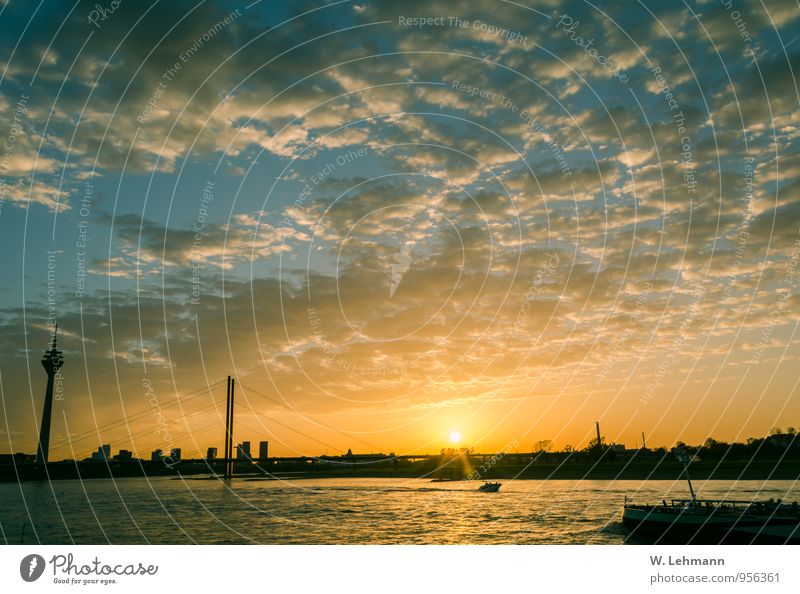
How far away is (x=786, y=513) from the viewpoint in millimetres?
42281

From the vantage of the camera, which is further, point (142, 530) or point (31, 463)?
point (31, 463)

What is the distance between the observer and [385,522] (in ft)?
218

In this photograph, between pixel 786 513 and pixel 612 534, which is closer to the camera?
pixel 786 513

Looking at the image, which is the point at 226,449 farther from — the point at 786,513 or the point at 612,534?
the point at 786,513
